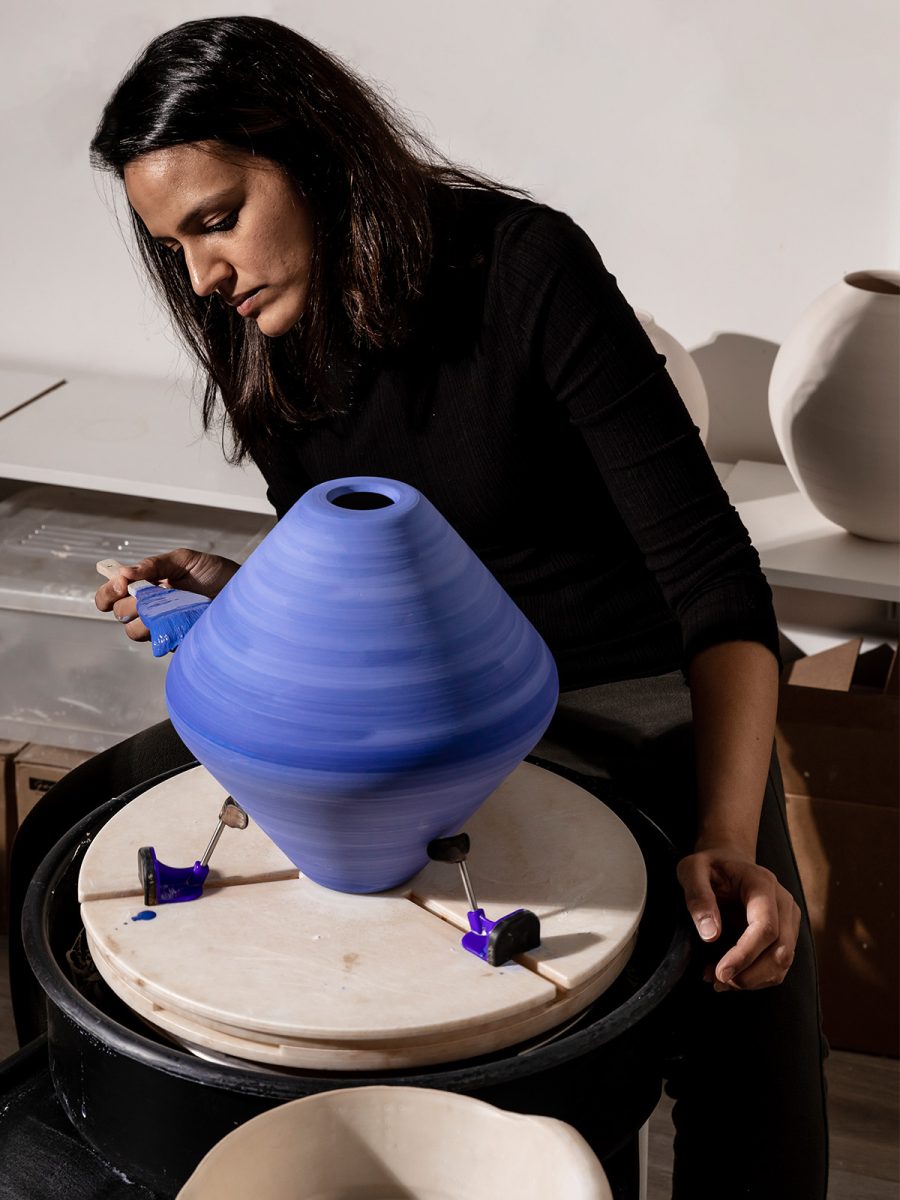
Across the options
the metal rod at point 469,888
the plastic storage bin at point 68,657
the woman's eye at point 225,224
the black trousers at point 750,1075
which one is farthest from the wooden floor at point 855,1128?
the woman's eye at point 225,224

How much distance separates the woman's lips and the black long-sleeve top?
133mm

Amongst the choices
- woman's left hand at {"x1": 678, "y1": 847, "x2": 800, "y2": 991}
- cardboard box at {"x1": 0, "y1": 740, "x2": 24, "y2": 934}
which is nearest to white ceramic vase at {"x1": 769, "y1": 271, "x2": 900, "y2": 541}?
woman's left hand at {"x1": 678, "y1": 847, "x2": 800, "y2": 991}

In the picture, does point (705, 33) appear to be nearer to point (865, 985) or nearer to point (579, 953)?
point (865, 985)

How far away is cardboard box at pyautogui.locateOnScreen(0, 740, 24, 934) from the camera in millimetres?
1791

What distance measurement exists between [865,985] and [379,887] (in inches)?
42.4

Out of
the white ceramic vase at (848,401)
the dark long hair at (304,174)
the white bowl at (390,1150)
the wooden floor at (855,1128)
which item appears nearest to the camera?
the white bowl at (390,1150)

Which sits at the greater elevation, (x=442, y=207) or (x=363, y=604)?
(x=442, y=207)

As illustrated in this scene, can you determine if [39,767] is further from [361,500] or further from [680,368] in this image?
[361,500]

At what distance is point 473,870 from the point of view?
2.86ft

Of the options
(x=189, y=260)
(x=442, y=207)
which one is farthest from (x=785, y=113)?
(x=189, y=260)

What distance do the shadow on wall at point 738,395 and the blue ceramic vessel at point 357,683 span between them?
1201 millimetres

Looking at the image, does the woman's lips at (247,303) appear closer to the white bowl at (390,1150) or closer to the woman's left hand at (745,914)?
the woman's left hand at (745,914)

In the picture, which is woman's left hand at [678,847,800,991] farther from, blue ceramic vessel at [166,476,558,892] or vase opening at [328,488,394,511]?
vase opening at [328,488,394,511]

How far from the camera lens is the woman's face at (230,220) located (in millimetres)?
1064
